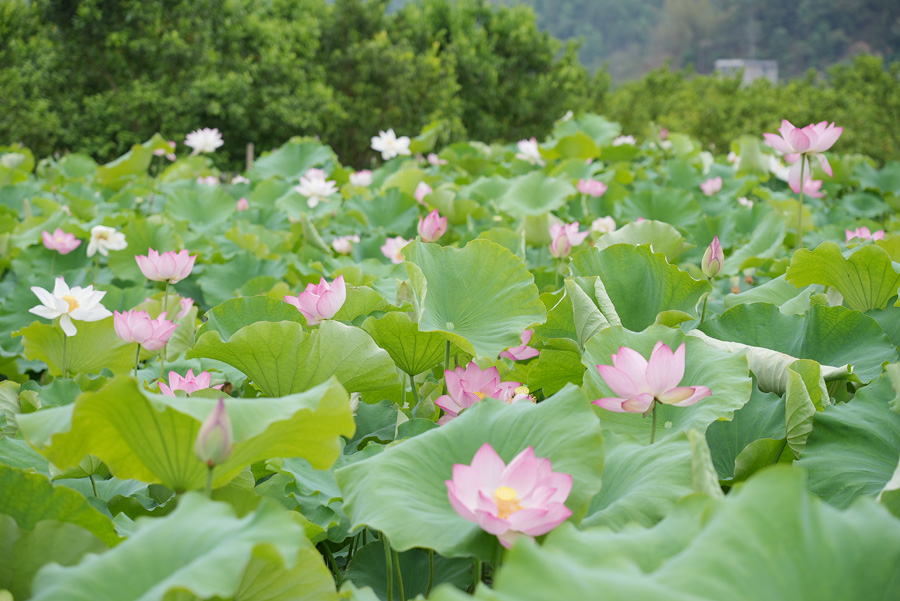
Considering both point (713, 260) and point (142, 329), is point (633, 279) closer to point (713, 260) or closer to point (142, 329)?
point (713, 260)

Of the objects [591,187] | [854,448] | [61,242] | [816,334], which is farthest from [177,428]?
[591,187]

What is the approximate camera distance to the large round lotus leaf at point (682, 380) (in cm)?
74

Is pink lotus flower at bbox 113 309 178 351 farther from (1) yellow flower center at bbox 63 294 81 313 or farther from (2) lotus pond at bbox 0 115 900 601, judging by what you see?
(1) yellow flower center at bbox 63 294 81 313

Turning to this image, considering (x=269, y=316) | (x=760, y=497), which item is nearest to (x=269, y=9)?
(x=269, y=316)

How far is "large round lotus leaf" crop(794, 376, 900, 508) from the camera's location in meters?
0.70

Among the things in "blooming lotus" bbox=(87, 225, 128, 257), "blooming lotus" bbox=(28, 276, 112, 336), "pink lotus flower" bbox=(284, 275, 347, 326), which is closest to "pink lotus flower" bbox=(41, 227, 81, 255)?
"blooming lotus" bbox=(87, 225, 128, 257)

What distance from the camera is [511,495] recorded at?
550 millimetres

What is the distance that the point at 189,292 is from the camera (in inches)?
77.3

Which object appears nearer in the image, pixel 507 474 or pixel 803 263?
pixel 507 474

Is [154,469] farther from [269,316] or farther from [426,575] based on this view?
[269,316]

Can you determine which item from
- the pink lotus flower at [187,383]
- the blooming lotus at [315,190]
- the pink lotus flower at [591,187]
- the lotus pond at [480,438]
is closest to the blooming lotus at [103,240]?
the lotus pond at [480,438]

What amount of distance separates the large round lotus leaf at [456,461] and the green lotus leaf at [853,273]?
52 cm

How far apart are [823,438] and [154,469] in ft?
2.13

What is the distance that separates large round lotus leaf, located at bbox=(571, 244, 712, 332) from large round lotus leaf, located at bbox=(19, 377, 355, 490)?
0.54 m
